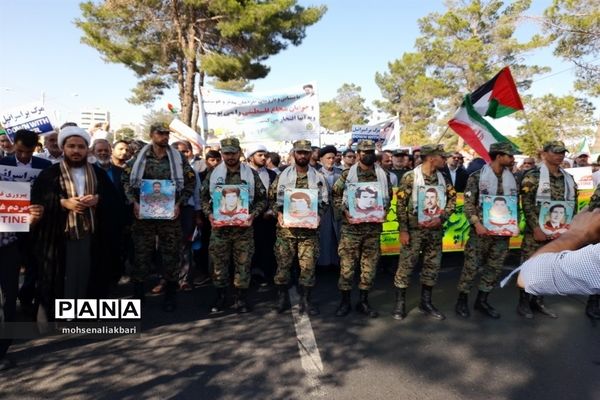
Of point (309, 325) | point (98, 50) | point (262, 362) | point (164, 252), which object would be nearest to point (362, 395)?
point (262, 362)

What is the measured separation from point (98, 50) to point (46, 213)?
18540 millimetres

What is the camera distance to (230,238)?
14.7 ft

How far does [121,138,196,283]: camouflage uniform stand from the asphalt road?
499mm

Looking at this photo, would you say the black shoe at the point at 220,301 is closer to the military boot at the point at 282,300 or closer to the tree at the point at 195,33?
the military boot at the point at 282,300

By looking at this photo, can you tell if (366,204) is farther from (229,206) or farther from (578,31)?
(578,31)

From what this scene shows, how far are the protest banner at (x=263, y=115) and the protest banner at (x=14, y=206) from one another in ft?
16.0

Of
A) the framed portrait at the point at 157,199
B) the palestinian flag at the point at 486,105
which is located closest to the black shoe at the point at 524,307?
the palestinian flag at the point at 486,105

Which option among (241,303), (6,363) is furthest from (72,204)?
(241,303)

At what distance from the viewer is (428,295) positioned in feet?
15.1

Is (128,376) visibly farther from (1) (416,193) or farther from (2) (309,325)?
(1) (416,193)

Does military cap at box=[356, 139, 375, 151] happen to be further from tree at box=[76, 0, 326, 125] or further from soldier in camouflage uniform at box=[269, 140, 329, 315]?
tree at box=[76, 0, 326, 125]

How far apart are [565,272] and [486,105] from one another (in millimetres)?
5389

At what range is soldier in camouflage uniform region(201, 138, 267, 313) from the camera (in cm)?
445

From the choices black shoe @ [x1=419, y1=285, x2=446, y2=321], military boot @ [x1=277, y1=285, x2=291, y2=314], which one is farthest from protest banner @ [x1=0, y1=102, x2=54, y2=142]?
A: black shoe @ [x1=419, y1=285, x2=446, y2=321]
